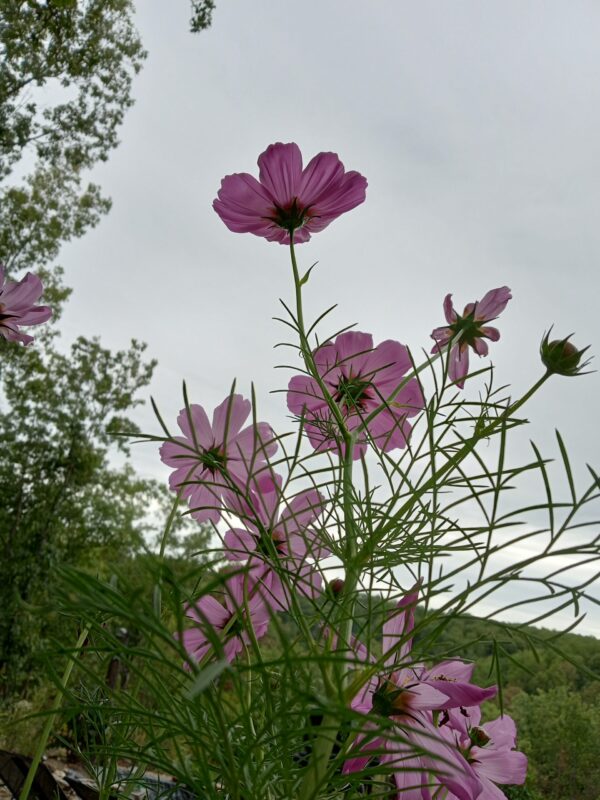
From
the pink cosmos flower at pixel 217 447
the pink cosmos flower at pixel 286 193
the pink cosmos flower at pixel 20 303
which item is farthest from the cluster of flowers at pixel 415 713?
the pink cosmos flower at pixel 20 303

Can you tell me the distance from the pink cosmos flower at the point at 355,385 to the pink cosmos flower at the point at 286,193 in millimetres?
78

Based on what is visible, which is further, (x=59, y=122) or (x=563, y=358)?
(x=59, y=122)

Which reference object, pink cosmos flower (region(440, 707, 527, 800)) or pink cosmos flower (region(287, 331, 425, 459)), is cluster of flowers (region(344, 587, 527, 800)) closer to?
pink cosmos flower (region(440, 707, 527, 800))

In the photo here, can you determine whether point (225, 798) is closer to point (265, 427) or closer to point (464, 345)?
point (265, 427)

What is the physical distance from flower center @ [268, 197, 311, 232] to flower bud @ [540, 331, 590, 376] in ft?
0.55

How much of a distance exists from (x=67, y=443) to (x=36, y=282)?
4.45 meters

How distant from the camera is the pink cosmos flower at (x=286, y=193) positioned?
1.28 feet

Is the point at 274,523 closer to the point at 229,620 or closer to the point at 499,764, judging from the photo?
the point at 229,620

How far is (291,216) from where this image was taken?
0.41 m

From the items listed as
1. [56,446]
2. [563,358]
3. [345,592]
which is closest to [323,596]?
[345,592]

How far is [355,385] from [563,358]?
0.11m

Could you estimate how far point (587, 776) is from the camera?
3.37 meters

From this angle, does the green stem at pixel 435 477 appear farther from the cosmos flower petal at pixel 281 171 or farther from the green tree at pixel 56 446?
the green tree at pixel 56 446

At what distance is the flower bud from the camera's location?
338 millimetres
